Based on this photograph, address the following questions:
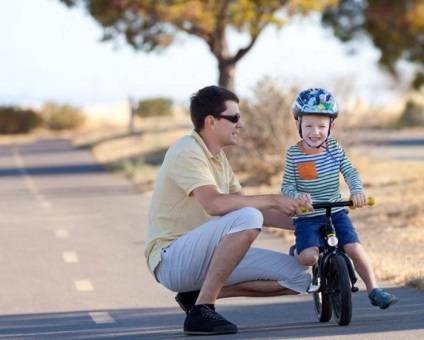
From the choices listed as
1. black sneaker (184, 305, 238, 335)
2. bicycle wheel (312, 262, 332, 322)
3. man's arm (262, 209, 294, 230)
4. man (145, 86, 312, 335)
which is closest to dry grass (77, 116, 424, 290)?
bicycle wheel (312, 262, 332, 322)

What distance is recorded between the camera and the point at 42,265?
42.7 feet

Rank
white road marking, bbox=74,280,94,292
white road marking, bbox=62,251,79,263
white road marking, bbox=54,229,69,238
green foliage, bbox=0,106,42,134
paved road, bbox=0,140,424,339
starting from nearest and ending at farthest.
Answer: paved road, bbox=0,140,424,339, white road marking, bbox=74,280,94,292, white road marking, bbox=62,251,79,263, white road marking, bbox=54,229,69,238, green foliage, bbox=0,106,42,134

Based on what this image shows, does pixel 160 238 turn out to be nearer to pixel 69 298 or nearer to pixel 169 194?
pixel 169 194

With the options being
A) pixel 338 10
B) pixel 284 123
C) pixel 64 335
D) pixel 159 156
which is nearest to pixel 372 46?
pixel 338 10

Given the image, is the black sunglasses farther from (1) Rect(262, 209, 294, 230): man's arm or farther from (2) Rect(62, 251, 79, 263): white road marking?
(2) Rect(62, 251, 79, 263): white road marking

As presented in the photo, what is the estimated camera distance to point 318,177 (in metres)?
7.86

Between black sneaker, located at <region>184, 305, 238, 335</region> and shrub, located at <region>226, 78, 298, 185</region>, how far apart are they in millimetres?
14471

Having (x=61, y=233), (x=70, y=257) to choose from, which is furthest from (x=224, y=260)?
(x=61, y=233)

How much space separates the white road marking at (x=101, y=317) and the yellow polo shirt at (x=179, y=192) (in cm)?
128

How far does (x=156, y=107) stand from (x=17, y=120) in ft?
28.9

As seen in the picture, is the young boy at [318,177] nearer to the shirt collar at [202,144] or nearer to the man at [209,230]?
the man at [209,230]

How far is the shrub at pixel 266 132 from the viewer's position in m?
22.5

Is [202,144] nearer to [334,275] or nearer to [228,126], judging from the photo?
A: [228,126]

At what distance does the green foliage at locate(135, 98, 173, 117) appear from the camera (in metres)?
73.1
